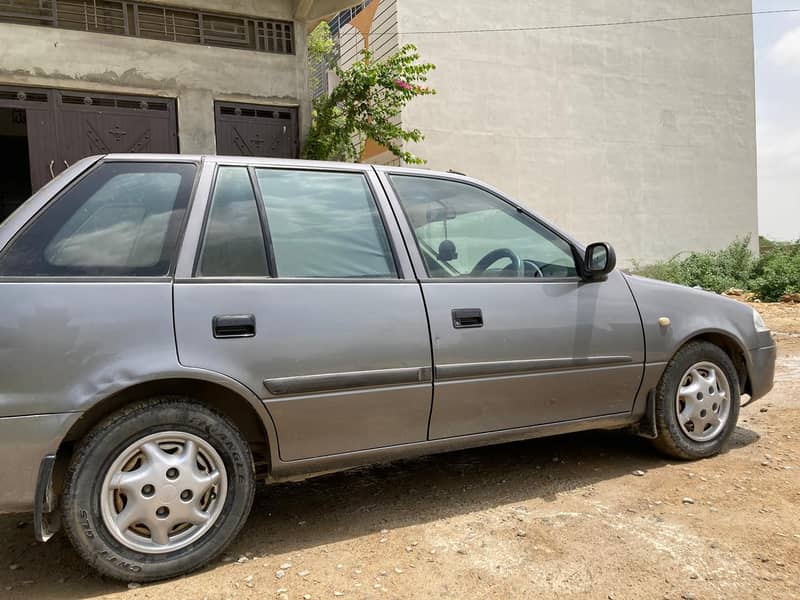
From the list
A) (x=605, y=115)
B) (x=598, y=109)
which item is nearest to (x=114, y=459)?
(x=598, y=109)

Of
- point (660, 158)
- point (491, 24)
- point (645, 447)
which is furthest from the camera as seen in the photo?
point (660, 158)

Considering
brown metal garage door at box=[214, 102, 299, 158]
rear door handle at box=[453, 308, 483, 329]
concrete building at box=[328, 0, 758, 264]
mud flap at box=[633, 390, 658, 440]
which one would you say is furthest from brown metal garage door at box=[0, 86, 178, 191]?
mud flap at box=[633, 390, 658, 440]

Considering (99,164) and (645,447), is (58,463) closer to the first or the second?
(99,164)

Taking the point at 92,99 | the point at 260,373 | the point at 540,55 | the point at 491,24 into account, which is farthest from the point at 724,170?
the point at 260,373

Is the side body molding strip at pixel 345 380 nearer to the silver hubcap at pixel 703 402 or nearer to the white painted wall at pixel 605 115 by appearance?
the silver hubcap at pixel 703 402

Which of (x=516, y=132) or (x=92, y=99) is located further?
(x=516, y=132)

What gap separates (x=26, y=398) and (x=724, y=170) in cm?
1924

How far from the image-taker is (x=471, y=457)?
439cm

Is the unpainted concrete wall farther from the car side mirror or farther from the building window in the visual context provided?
the car side mirror

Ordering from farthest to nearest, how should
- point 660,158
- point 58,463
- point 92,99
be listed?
point 660,158 < point 92,99 < point 58,463

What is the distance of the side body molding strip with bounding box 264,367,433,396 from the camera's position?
290 cm

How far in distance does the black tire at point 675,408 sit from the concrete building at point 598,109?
1026cm

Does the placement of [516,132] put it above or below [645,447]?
above

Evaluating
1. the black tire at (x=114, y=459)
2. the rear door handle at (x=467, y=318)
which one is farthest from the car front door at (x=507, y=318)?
the black tire at (x=114, y=459)
